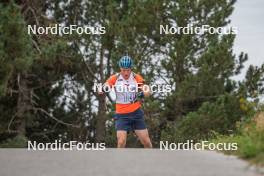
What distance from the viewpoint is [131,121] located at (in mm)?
12188

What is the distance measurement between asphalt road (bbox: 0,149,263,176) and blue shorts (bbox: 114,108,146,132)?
8.96 feet

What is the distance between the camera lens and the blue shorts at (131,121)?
477 inches

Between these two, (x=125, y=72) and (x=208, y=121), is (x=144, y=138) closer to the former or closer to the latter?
(x=125, y=72)

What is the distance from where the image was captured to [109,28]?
30625 mm

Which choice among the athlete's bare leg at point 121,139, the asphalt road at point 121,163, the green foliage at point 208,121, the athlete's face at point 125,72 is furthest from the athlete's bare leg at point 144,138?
the green foliage at point 208,121

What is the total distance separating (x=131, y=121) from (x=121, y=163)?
14.7 feet

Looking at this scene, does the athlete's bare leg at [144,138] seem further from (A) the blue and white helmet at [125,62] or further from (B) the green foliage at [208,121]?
(B) the green foliage at [208,121]

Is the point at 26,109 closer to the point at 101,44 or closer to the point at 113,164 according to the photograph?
the point at 101,44

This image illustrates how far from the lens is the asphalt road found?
6906mm

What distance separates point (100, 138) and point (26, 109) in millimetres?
3468

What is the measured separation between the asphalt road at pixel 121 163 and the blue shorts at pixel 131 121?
8.96ft

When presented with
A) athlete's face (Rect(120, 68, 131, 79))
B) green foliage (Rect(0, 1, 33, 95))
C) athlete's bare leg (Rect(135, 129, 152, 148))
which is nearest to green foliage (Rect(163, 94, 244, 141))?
green foliage (Rect(0, 1, 33, 95))

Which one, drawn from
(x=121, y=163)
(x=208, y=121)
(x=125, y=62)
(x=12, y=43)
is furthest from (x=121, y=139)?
(x=208, y=121)

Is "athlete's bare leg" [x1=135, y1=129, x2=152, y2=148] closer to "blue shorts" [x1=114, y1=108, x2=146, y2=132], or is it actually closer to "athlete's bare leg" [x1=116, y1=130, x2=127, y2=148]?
"blue shorts" [x1=114, y1=108, x2=146, y2=132]
